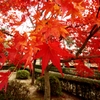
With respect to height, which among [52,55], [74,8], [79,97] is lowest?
[79,97]

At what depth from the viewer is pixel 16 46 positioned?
2428mm

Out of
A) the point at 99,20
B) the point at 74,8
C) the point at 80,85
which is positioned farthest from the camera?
the point at 80,85

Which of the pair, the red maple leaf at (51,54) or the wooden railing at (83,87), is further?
the wooden railing at (83,87)

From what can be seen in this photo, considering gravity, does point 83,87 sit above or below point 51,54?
below

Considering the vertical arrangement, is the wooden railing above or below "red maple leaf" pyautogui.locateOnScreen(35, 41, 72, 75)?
below

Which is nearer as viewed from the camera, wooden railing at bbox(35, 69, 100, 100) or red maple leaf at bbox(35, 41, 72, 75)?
red maple leaf at bbox(35, 41, 72, 75)

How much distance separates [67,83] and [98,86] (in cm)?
259

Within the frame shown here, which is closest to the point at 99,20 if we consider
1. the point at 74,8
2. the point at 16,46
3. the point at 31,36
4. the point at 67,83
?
the point at 74,8

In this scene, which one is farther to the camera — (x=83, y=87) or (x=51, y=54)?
(x=83, y=87)

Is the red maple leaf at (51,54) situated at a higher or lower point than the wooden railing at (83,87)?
higher

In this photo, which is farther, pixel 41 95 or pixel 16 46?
pixel 41 95

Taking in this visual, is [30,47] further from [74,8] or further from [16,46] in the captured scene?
[74,8]

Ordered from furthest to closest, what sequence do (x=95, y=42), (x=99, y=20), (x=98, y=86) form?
(x=98, y=86), (x=95, y=42), (x=99, y=20)

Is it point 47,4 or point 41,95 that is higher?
point 47,4
